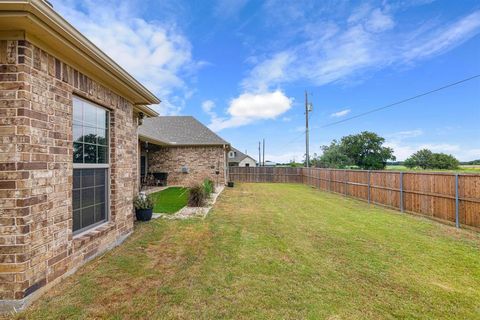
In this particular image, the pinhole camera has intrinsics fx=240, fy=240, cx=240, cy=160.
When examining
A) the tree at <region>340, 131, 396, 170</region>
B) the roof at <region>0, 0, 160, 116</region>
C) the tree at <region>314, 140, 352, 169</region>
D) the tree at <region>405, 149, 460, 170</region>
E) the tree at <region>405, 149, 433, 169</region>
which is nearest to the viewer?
the roof at <region>0, 0, 160, 116</region>

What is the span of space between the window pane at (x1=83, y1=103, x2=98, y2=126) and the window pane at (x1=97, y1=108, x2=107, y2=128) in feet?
0.33

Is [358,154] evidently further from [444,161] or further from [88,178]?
[88,178]

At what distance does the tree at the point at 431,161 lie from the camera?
159ft

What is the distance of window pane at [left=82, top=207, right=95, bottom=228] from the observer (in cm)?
398

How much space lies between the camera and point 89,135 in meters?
4.14

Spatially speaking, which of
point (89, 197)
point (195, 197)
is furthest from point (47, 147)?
point (195, 197)

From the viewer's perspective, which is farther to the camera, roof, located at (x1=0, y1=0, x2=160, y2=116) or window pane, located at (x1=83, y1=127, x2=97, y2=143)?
window pane, located at (x1=83, y1=127, x2=97, y2=143)

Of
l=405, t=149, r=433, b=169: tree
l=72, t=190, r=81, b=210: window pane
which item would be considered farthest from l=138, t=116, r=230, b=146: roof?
l=405, t=149, r=433, b=169: tree

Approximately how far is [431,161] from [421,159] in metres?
2.30

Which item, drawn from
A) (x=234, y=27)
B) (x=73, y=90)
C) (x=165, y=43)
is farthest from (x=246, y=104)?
(x=73, y=90)

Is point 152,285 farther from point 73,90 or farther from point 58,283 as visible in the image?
point 73,90

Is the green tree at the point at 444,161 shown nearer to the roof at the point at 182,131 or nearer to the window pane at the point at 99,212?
the roof at the point at 182,131

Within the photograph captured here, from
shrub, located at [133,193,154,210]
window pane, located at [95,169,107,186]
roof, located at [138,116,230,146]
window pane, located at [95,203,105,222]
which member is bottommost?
shrub, located at [133,193,154,210]

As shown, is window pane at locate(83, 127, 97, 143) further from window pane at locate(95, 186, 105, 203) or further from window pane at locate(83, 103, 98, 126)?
window pane at locate(95, 186, 105, 203)
